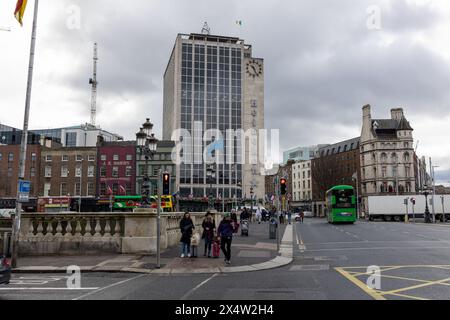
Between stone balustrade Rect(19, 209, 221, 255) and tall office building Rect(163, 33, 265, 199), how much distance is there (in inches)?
2801

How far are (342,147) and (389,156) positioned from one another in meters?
22.8

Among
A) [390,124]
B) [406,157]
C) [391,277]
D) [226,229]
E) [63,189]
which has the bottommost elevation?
[391,277]

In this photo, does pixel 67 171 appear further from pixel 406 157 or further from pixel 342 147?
pixel 342 147

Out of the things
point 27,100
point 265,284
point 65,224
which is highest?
point 27,100

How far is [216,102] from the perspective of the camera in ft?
310

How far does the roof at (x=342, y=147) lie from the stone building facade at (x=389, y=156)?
32.3 ft

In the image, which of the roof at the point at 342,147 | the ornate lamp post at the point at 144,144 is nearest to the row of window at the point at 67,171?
the ornate lamp post at the point at 144,144

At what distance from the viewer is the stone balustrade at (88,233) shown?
17.4 m

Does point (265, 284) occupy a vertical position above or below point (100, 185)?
below

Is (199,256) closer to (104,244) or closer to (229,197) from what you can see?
(104,244)

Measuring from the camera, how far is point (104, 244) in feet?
57.6

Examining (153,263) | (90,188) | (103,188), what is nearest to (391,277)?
(153,263)
